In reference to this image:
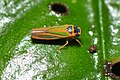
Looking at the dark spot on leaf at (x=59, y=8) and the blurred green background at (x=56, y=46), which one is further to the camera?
the dark spot on leaf at (x=59, y=8)

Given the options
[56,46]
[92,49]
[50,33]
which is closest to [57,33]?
[50,33]

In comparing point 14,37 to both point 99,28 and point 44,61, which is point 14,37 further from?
point 99,28

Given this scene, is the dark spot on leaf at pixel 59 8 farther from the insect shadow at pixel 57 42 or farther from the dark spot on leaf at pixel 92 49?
the dark spot on leaf at pixel 92 49

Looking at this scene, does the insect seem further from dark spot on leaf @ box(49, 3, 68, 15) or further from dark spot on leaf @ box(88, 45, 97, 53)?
dark spot on leaf @ box(49, 3, 68, 15)

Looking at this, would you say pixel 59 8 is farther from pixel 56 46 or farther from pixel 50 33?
pixel 56 46

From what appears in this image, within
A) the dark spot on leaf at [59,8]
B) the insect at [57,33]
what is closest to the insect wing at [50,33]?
the insect at [57,33]

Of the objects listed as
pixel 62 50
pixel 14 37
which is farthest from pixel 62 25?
pixel 14 37

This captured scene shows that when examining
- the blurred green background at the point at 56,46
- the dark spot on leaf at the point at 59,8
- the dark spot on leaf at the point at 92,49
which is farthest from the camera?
Result: the dark spot on leaf at the point at 59,8

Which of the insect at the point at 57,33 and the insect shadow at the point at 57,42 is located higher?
the insect at the point at 57,33
